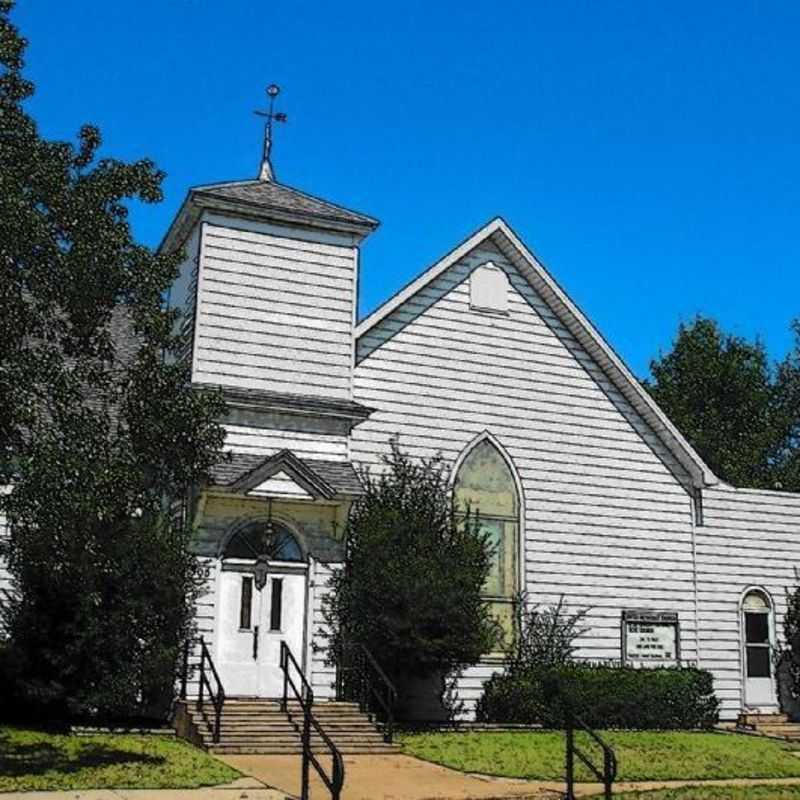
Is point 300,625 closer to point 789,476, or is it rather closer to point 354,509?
point 354,509

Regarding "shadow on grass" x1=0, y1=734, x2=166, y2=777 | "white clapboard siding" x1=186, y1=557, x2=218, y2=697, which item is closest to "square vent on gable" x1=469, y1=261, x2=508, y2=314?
"white clapboard siding" x1=186, y1=557, x2=218, y2=697

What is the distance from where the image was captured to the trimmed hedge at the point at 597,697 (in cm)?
2058

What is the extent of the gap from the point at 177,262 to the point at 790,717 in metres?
16.6

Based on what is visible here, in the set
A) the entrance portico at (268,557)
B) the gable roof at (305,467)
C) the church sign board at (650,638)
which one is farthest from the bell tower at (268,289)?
the church sign board at (650,638)

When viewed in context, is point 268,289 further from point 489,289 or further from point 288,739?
point 288,739

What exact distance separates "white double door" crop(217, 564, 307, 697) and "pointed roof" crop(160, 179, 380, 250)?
20.0 ft

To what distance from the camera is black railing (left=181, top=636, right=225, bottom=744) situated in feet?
53.7

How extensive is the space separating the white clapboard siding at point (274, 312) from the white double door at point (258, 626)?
10.6ft

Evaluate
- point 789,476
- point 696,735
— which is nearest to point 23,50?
point 696,735

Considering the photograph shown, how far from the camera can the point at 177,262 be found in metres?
15.0

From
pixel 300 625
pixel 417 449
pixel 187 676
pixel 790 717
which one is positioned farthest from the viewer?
pixel 790 717

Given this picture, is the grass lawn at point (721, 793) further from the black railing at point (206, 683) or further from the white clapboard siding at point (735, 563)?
the white clapboard siding at point (735, 563)

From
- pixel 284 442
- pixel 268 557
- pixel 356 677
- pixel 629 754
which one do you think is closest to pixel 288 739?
pixel 356 677

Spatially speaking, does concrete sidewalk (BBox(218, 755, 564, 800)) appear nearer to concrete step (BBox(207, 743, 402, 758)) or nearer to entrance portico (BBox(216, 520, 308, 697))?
concrete step (BBox(207, 743, 402, 758))
